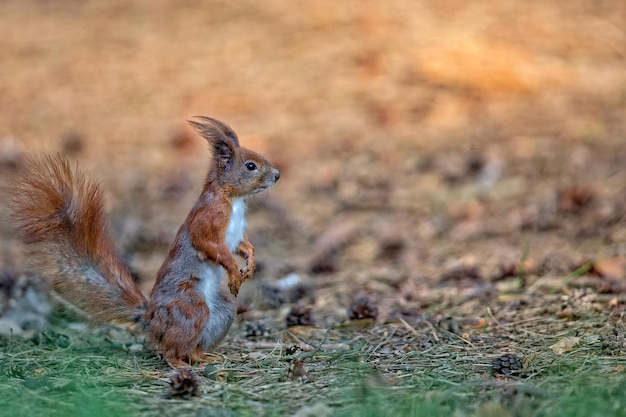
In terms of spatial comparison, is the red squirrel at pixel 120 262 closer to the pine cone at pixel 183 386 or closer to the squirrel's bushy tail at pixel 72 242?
the squirrel's bushy tail at pixel 72 242

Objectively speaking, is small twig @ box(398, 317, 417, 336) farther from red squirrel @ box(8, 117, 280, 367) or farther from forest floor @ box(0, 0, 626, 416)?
red squirrel @ box(8, 117, 280, 367)

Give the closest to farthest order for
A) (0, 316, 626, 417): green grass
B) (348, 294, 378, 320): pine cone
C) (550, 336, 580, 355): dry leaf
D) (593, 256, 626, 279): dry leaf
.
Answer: (0, 316, 626, 417): green grass → (550, 336, 580, 355): dry leaf → (348, 294, 378, 320): pine cone → (593, 256, 626, 279): dry leaf

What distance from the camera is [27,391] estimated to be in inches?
122

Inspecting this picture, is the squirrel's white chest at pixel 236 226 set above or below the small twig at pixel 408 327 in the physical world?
above


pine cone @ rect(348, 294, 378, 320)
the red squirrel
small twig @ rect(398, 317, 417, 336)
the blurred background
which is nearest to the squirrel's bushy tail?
the red squirrel

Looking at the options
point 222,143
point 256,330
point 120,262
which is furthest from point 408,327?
point 120,262

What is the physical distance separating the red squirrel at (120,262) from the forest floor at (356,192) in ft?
0.58

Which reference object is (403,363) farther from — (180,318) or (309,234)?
(309,234)

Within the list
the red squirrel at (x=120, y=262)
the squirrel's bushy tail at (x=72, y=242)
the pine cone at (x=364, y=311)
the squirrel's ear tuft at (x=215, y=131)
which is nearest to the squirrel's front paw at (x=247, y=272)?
the red squirrel at (x=120, y=262)

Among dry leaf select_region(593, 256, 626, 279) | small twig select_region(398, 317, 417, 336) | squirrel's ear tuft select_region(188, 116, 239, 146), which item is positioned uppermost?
squirrel's ear tuft select_region(188, 116, 239, 146)

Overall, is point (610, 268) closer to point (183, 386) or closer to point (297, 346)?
point (297, 346)

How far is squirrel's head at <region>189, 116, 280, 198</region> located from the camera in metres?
3.78

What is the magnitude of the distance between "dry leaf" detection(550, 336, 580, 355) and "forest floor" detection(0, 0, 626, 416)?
1cm

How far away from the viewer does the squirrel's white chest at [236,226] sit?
3.73m
